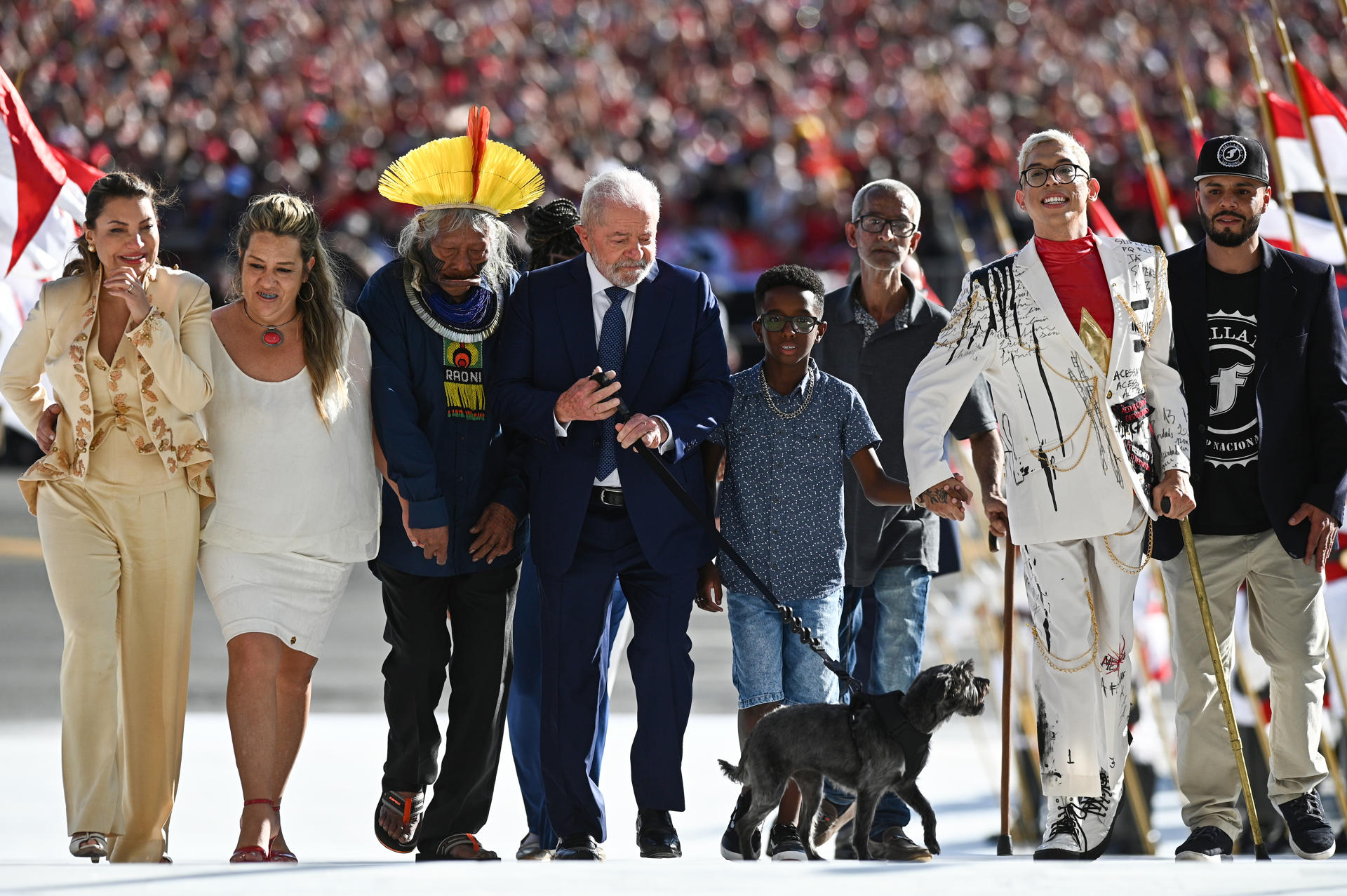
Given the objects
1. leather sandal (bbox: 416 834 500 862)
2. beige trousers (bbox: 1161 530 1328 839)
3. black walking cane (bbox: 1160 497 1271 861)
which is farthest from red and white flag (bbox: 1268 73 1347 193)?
leather sandal (bbox: 416 834 500 862)

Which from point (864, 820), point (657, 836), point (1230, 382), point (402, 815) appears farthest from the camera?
point (402, 815)

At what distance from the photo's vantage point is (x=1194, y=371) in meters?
4.16

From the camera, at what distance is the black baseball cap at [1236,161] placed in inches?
162

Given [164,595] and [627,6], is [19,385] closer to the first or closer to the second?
[164,595]

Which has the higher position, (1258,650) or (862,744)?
(1258,650)

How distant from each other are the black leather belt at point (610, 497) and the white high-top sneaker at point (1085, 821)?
48.6 inches

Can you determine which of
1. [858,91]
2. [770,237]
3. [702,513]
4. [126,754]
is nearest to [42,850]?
[126,754]

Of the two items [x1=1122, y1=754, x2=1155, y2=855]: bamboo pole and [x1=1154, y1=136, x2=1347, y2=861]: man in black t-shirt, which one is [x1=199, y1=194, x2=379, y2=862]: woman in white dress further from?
[x1=1122, y1=754, x2=1155, y2=855]: bamboo pole

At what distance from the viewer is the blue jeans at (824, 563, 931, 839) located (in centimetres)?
458

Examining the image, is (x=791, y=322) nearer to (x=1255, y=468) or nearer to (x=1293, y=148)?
(x=1255, y=468)

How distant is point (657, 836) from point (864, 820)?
1.74 feet

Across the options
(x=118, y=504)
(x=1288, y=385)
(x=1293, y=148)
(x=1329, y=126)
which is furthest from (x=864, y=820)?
(x=1293, y=148)

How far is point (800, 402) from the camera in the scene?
14.1ft

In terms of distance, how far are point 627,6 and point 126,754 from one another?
57.4 feet
